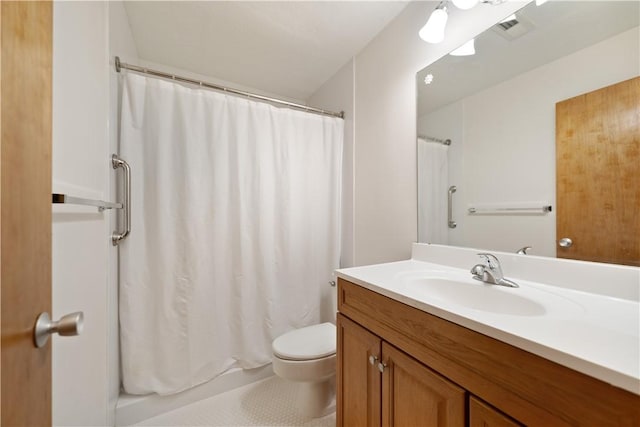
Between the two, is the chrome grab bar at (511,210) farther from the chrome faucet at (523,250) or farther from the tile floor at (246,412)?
the tile floor at (246,412)

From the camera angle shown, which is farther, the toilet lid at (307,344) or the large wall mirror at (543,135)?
the toilet lid at (307,344)

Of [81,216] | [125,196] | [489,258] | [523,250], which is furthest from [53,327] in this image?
[523,250]

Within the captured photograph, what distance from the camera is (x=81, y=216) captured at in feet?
2.72

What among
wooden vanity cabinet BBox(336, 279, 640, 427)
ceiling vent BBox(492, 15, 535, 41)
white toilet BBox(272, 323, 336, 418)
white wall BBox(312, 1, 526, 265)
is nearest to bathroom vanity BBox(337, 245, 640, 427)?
wooden vanity cabinet BBox(336, 279, 640, 427)

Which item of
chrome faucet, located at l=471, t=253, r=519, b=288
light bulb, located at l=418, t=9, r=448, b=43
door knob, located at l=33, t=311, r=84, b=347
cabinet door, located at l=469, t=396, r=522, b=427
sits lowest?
cabinet door, located at l=469, t=396, r=522, b=427

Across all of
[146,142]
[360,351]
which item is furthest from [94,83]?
[360,351]

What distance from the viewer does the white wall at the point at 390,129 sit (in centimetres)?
130

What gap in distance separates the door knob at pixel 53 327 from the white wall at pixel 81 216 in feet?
1.09

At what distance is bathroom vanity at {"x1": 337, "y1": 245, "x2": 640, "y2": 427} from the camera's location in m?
0.42

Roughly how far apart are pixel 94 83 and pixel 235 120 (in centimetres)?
72

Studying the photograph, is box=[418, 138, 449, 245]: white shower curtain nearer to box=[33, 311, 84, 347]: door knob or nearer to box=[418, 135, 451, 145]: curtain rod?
box=[418, 135, 451, 145]: curtain rod

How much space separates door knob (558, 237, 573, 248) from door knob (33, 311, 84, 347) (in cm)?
134

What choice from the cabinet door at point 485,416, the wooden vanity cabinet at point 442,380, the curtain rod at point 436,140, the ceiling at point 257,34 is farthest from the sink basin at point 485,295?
the ceiling at point 257,34

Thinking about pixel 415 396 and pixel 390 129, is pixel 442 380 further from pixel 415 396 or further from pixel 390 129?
pixel 390 129
